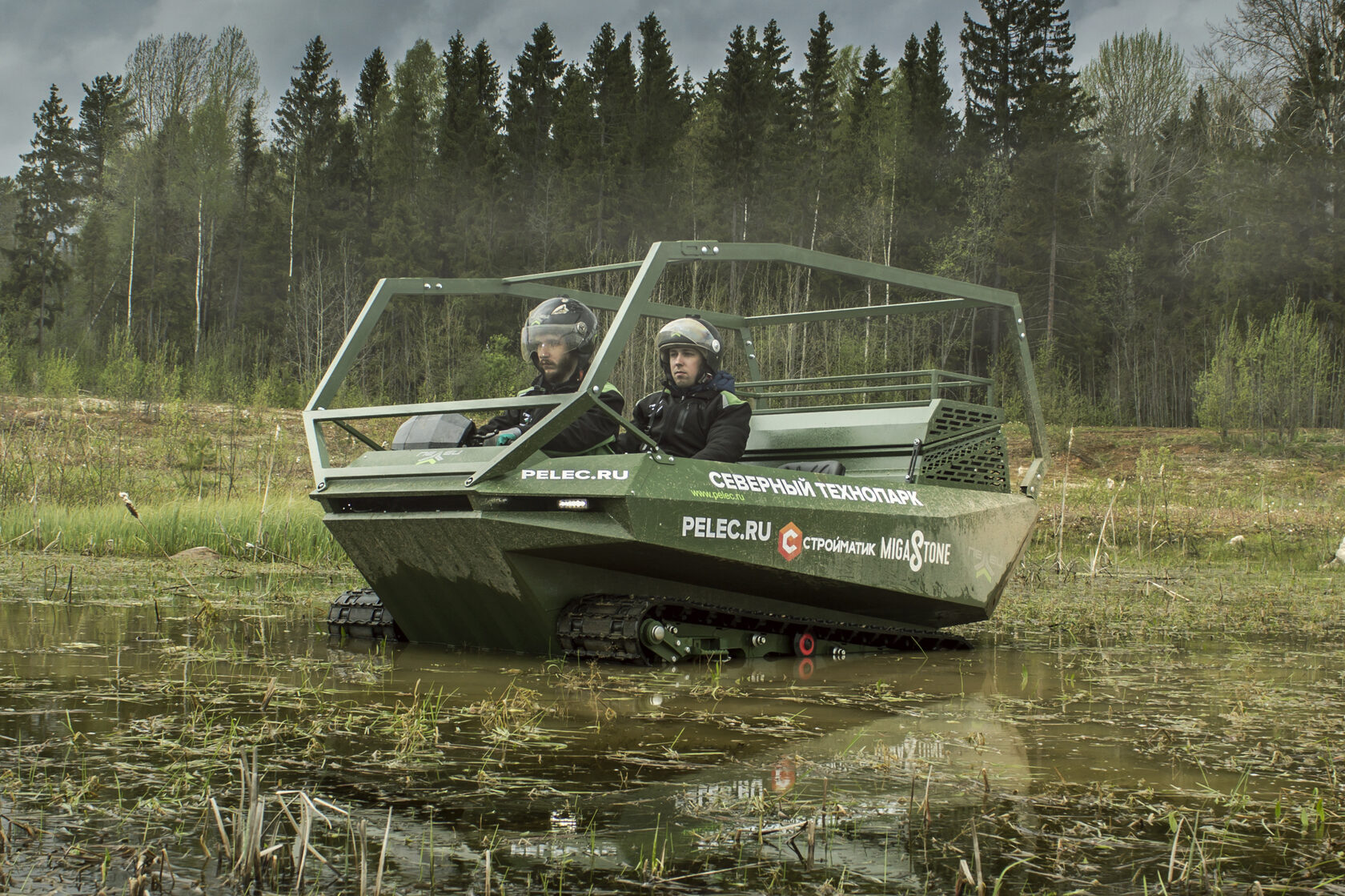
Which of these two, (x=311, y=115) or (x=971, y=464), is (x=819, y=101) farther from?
(x=971, y=464)

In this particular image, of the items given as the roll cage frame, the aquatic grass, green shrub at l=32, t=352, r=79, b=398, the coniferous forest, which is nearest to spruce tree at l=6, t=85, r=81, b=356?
the coniferous forest

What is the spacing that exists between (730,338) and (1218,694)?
18857 mm

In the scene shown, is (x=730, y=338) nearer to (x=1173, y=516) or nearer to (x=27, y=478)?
(x=1173, y=516)

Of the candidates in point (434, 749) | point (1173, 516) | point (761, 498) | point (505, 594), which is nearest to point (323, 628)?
point (505, 594)

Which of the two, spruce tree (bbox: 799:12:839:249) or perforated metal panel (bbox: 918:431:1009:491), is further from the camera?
spruce tree (bbox: 799:12:839:249)

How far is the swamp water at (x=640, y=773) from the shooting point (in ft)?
8.05

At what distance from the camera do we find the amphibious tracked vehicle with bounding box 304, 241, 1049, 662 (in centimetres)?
532

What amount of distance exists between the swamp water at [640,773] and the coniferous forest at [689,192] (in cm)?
2380

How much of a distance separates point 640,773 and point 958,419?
4460 millimetres

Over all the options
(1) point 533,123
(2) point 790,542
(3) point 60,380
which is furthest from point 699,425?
(1) point 533,123

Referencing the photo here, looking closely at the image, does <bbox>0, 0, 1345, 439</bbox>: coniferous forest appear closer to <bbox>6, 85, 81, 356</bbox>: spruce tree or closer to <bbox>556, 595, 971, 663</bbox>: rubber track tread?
<bbox>6, 85, 81, 356</bbox>: spruce tree

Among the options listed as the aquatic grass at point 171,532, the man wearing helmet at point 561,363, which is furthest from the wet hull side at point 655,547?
the aquatic grass at point 171,532

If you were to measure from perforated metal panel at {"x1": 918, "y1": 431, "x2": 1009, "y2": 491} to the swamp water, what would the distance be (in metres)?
1.43

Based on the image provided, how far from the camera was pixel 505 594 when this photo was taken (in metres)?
5.62
